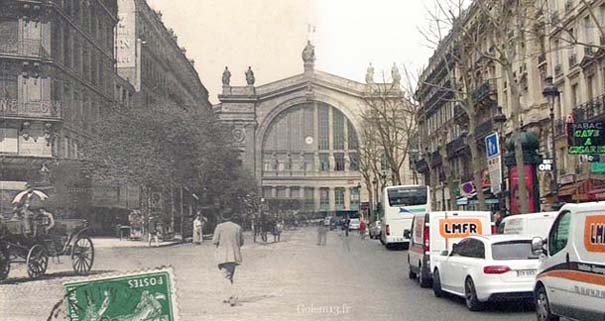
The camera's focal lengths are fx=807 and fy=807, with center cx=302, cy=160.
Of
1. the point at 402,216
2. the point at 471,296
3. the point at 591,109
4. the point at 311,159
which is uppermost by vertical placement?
the point at 591,109

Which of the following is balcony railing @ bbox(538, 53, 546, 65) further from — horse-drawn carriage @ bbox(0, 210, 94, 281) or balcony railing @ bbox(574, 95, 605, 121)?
horse-drawn carriage @ bbox(0, 210, 94, 281)

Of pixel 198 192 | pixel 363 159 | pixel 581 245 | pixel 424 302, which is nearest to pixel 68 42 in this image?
pixel 198 192

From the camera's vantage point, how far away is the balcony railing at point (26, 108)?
290 inches

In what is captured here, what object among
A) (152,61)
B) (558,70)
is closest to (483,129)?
(558,70)

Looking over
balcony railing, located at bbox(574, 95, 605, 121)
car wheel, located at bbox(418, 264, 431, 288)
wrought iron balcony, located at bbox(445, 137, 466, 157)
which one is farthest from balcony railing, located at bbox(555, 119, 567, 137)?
car wheel, located at bbox(418, 264, 431, 288)

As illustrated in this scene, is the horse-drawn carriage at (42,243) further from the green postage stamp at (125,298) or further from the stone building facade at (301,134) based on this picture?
the stone building facade at (301,134)

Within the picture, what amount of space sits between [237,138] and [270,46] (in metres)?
1.12

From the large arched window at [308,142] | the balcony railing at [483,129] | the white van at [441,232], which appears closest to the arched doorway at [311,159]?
the large arched window at [308,142]

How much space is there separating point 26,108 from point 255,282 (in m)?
2.76

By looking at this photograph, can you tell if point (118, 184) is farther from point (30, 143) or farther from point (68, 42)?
point (68, 42)

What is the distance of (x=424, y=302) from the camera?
14.1m

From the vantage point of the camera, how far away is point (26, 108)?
24.2ft

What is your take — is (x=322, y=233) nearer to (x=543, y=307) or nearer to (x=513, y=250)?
(x=543, y=307)

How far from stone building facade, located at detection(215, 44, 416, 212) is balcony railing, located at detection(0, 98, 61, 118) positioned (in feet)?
5.19
